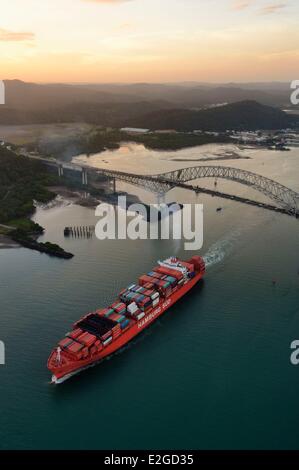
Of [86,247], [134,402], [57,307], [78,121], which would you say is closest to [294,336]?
[134,402]

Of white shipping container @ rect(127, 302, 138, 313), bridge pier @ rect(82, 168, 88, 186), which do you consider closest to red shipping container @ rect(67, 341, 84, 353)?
white shipping container @ rect(127, 302, 138, 313)

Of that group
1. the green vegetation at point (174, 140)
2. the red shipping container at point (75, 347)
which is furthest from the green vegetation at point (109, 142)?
the red shipping container at point (75, 347)

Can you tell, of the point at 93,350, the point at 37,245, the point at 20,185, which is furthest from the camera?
the point at 20,185

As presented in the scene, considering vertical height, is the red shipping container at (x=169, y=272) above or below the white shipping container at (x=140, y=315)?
above

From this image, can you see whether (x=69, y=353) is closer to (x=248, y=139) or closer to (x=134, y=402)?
(x=134, y=402)

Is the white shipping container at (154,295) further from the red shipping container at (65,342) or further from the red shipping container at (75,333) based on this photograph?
the red shipping container at (65,342)

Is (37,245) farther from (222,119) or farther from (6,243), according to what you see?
(222,119)

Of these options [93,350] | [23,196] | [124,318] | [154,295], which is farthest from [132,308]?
[23,196]
